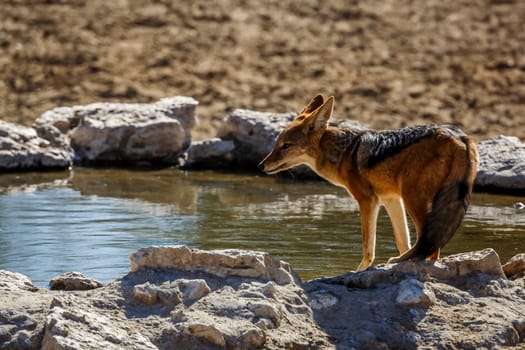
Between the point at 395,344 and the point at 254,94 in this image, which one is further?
the point at 254,94

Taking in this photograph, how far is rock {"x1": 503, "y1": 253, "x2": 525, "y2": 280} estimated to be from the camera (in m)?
7.50

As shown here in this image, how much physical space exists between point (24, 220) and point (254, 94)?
831 cm

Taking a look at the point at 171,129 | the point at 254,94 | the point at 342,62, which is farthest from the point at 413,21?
the point at 171,129

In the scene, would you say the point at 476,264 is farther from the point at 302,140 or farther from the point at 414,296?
the point at 302,140

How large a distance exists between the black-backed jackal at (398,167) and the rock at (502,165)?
4553 mm

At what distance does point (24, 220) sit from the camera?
11078mm

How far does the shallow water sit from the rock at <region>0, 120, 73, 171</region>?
29 cm

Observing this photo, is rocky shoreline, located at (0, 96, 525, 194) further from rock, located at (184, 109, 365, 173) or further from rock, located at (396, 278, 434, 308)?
rock, located at (396, 278, 434, 308)

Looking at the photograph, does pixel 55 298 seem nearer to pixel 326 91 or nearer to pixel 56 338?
pixel 56 338

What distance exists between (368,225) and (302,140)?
0.88 metres

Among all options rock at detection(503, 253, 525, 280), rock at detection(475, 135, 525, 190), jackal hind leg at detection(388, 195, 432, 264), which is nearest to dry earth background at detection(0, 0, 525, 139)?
rock at detection(475, 135, 525, 190)

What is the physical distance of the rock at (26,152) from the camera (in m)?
14.5

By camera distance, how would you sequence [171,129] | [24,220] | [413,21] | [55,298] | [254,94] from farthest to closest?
[413,21], [254,94], [171,129], [24,220], [55,298]

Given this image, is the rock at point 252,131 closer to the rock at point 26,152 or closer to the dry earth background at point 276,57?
the dry earth background at point 276,57
